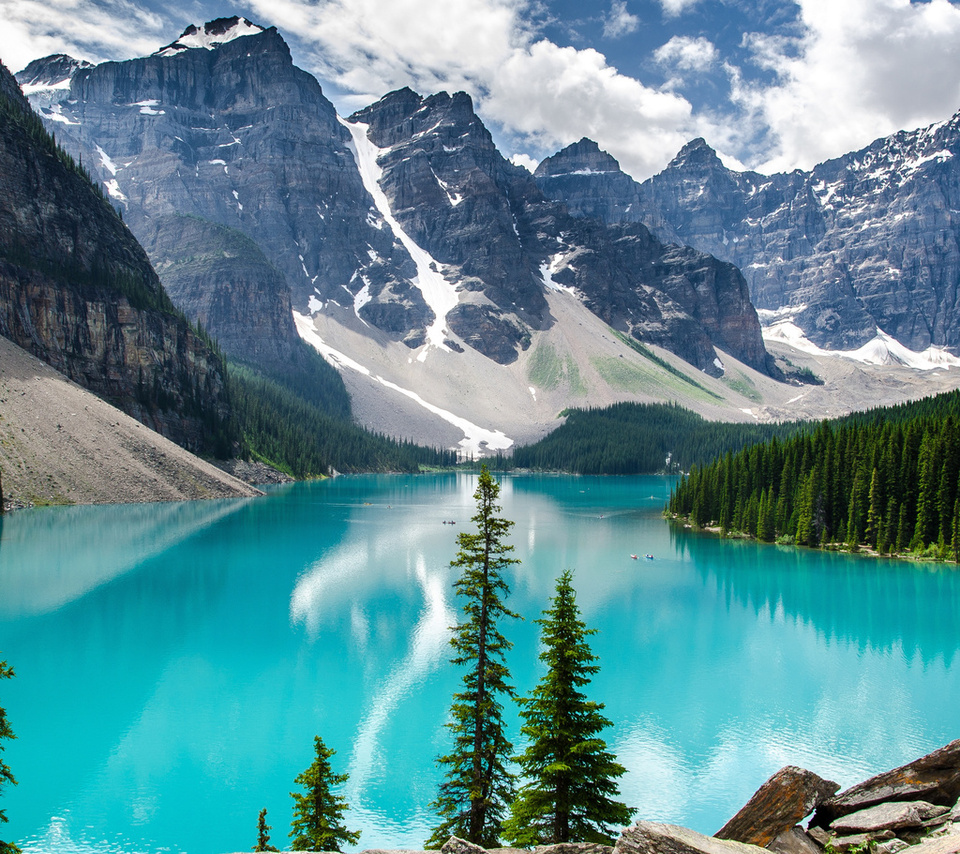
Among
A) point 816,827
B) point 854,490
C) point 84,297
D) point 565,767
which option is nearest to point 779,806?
point 816,827

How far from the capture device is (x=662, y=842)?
30.3 ft

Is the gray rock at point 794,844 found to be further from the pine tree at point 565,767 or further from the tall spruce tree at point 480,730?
the tall spruce tree at point 480,730

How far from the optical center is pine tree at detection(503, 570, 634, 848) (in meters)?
13.1

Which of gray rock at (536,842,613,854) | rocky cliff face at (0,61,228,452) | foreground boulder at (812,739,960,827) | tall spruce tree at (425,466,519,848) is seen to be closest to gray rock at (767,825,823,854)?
foreground boulder at (812,739,960,827)

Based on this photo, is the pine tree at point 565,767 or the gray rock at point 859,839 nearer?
the gray rock at point 859,839

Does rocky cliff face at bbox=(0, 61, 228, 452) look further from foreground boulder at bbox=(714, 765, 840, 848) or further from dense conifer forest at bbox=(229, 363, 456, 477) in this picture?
foreground boulder at bbox=(714, 765, 840, 848)

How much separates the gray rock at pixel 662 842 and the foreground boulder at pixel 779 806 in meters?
1.91

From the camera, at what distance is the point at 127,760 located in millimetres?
22234

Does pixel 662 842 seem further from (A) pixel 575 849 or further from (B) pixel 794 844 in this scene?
(B) pixel 794 844

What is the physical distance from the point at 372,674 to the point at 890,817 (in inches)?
927

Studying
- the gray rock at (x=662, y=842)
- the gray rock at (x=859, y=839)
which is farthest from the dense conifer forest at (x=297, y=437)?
the gray rock at (x=859, y=839)

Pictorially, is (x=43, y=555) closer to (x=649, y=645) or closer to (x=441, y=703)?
(x=441, y=703)

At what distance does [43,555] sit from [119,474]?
109 ft

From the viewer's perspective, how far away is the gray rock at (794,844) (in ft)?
34.7
